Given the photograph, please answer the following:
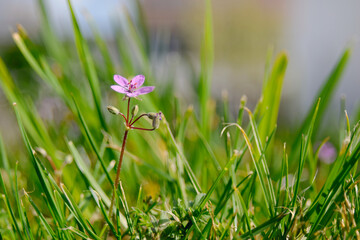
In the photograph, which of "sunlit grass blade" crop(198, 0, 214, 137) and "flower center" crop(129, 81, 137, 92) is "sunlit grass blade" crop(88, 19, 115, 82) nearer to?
"sunlit grass blade" crop(198, 0, 214, 137)

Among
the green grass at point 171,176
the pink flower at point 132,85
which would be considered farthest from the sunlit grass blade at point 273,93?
the pink flower at point 132,85

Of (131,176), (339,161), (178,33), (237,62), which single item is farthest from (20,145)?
(178,33)

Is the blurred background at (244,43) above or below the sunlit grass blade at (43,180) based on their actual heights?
below

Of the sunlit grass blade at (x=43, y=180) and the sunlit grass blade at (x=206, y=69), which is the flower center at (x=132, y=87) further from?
the sunlit grass blade at (x=206, y=69)

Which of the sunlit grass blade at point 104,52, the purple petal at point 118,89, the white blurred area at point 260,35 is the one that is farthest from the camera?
the white blurred area at point 260,35

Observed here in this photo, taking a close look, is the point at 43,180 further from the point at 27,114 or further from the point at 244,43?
the point at 244,43

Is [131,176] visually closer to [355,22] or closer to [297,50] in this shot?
[355,22]

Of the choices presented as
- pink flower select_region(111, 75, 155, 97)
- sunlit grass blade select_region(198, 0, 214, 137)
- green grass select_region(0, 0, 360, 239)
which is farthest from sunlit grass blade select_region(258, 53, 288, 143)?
pink flower select_region(111, 75, 155, 97)
